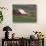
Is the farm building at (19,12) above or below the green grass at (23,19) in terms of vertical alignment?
above

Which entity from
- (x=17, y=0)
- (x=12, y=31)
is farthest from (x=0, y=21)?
(x=17, y=0)

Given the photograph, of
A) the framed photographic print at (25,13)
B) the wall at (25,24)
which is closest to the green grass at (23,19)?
the framed photographic print at (25,13)

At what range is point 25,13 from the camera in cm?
441

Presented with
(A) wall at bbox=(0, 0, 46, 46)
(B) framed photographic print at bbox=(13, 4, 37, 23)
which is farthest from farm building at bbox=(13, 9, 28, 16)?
(A) wall at bbox=(0, 0, 46, 46)

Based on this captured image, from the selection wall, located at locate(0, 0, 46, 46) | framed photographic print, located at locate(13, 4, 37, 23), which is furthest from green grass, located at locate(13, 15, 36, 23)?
wall, located at locate(0, 0, 46, 46)

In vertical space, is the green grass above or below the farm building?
below

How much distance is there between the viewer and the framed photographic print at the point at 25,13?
4395mm

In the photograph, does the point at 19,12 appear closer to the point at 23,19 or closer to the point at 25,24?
the point at 23,19

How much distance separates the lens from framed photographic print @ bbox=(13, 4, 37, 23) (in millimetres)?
4395

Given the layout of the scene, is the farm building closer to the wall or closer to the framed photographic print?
the framed photographic print

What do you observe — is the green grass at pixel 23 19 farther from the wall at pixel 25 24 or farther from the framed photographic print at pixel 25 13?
the wall at pixel 25 24

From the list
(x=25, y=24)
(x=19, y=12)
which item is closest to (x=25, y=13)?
→ (x=19, y=12)

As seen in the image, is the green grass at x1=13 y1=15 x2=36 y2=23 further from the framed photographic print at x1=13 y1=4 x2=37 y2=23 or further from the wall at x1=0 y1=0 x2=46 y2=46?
the wall at x1=0 y1=0 x2=46 y2=46

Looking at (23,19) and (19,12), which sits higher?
(19,12)
